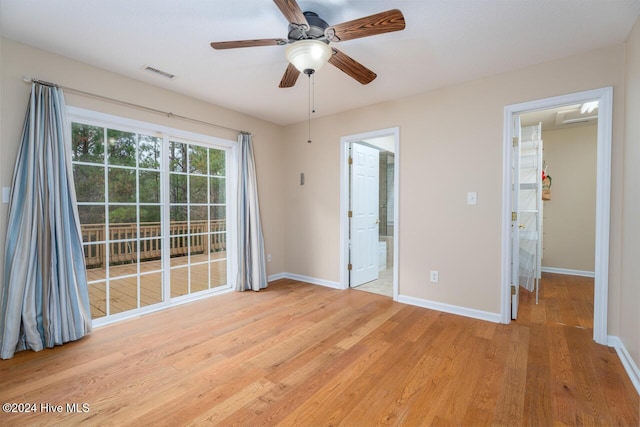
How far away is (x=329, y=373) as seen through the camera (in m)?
2.06

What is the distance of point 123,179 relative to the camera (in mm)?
3064

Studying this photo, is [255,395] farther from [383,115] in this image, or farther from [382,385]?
[383,115]

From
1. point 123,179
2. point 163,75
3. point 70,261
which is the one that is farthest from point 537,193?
point 70,261

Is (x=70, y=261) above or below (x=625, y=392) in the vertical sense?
above

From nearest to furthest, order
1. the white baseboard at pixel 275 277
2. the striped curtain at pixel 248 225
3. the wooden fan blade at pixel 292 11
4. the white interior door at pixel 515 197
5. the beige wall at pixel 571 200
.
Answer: the wooden fan blade at pixel 292 11 < the white interior door at pixel 515 197 < the striped curtain at pixel 248 225 < the white baseboard at pixel 275 277 < the beige wall at pixel 571 200

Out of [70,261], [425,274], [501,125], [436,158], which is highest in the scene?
[501,125]

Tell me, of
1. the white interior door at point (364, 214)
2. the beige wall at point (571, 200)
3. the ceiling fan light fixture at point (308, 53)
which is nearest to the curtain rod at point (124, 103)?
the white interior door at point (364, 214)

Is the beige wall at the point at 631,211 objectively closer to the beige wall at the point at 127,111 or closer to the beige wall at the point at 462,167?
the beige wall at the point at 462,167

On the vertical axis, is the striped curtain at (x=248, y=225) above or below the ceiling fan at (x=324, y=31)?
below

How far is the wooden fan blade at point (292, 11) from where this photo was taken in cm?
154

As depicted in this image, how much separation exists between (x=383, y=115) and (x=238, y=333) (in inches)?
120

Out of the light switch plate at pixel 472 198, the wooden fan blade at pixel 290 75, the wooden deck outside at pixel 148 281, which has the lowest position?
the wooden deck outside at pixel 148 281

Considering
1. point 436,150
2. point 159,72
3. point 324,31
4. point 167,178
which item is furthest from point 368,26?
point 167,178

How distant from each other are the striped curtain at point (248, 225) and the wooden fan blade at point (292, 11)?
2512 millimetres
